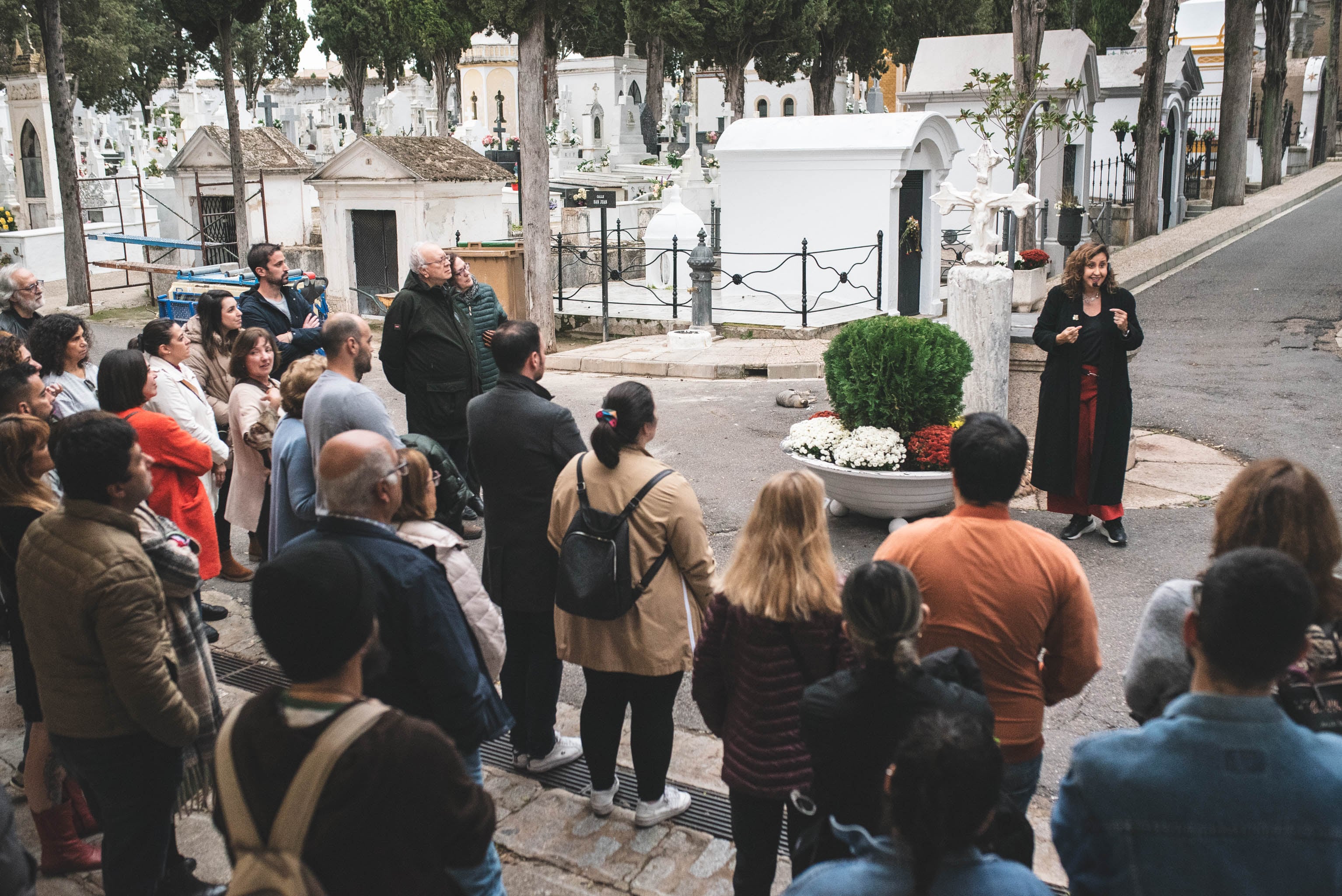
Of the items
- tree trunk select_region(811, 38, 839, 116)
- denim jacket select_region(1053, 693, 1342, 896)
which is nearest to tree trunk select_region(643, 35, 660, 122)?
tree trunk select_region(811, 38, 839, 116)

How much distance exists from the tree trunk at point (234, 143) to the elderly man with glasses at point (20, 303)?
47.3ft

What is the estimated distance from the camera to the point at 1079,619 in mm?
3115

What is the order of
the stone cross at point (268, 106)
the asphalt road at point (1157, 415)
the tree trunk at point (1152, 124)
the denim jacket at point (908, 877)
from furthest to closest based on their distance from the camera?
the stone cross at point (268, 106) < the tree trunk at point (1152, 124) < the asphalt road at point (1157, 415) < the denim jacket at point (908, 877)

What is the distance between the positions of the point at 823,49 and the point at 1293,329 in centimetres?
2871

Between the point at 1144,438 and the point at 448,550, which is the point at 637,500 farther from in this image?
the point at 1144,438

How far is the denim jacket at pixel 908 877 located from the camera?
6.50 feet

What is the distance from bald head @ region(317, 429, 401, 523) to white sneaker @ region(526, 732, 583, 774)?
1.85 metres

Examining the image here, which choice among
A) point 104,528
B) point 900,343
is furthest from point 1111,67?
point 104,528

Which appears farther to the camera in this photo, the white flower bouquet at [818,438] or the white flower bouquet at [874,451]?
the white flower bouquet at [818,438]

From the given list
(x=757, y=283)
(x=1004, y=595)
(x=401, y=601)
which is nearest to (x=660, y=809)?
(x=401, y=601)

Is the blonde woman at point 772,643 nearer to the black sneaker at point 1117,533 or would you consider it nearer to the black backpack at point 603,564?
the black backpack at point 603,564

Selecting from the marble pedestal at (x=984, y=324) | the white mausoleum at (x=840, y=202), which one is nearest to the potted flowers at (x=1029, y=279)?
the white mausoleum at (x=840, y=202)

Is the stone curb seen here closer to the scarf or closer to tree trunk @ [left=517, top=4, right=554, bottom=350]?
tree trunk @ [left=517, top=4, right=554, bottom=350]

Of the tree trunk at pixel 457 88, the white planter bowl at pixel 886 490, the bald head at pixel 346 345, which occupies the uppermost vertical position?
the tree trunk at pixel 457 88
